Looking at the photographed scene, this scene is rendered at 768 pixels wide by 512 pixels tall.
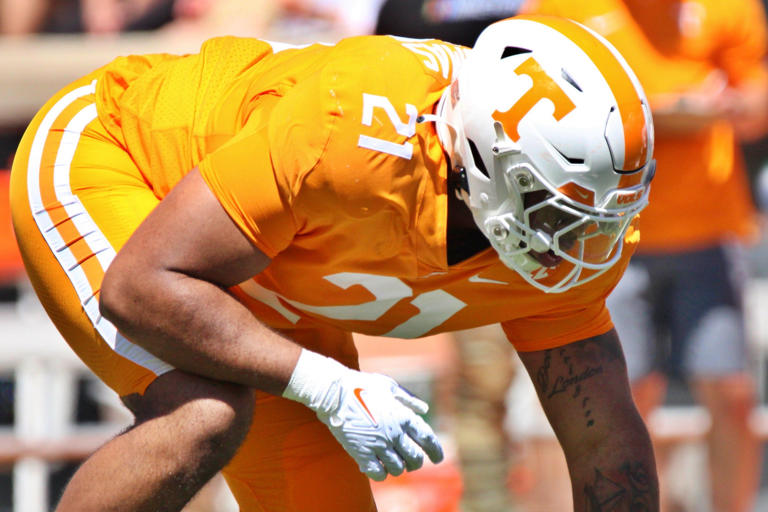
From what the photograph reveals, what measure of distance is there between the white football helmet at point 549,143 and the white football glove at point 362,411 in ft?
1.32

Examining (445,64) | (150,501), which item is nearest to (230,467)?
(150,501)

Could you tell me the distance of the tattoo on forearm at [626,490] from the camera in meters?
3.10

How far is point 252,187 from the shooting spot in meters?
2.62

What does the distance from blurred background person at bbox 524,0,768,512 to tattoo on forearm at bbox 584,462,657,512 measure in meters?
1.85

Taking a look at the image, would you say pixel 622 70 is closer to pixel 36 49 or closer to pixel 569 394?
pixel 569 394

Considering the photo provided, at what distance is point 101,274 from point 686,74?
111 inches

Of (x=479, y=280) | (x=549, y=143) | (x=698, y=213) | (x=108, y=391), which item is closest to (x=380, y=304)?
(x=479, y=280)

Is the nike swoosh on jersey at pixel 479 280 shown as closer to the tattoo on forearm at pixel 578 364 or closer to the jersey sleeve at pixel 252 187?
the tattoo on forearm at pixel 578 364

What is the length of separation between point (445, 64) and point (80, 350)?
3.50 feet

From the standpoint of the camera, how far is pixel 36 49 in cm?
575

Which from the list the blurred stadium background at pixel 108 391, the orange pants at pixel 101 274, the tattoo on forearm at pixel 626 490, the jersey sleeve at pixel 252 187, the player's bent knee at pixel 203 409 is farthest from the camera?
the blurred stadium background at pixel 108 391

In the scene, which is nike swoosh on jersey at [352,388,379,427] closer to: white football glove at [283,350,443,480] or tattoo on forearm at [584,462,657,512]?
white football glove at [283,350,443,480]

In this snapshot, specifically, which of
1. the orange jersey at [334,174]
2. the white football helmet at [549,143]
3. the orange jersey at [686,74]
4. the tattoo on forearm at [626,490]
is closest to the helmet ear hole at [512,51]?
the white football helmet at [549,143]

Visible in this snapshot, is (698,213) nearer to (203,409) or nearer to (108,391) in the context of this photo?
(108,391)
